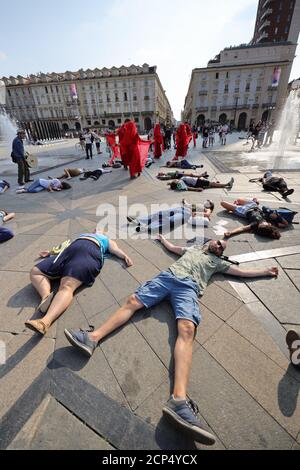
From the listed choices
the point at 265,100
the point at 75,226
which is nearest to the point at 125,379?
the point at 75,226

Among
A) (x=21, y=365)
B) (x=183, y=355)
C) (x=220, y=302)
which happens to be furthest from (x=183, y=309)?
(x=21, y=365)

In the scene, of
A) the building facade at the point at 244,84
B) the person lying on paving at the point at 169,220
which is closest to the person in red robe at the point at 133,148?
the person lying on paving at the point at 169,220

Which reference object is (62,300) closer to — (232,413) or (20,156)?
Result: (232,413)

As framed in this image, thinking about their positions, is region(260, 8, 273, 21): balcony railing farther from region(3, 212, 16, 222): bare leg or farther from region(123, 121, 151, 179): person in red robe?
region(3, 212, 16, 222): bare leg

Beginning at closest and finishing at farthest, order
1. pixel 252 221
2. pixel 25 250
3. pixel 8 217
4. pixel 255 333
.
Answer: pixel 255 333 < pixel 25 250 < pixel 252 221 < pixel 8 217

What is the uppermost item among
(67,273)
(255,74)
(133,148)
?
(255,74)

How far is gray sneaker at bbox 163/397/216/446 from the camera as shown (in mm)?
1389

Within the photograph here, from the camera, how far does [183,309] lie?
2236 mm

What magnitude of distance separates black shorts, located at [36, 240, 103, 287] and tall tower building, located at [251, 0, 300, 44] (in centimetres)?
7659

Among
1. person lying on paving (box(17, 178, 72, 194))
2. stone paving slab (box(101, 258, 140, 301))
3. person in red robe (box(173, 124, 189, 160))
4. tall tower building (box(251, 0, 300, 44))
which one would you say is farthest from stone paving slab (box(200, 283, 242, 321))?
tall tower building (box(251, 0, 300, 44))

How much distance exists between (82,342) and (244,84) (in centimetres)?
6886

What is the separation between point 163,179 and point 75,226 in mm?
4826

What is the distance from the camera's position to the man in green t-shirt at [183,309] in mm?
1522

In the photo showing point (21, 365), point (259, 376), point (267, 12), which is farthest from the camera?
point (267, 12)
